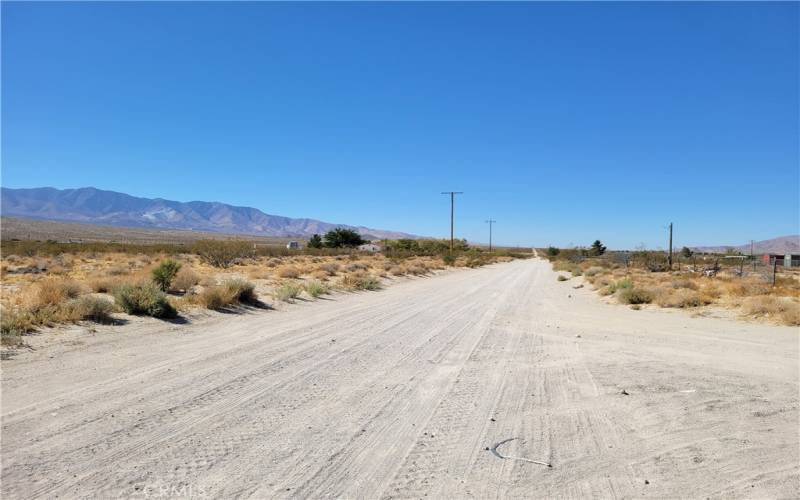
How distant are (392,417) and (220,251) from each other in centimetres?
2973

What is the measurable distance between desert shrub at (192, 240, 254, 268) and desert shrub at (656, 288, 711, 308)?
82.1 ft

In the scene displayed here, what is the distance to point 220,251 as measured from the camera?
3269 centimetres

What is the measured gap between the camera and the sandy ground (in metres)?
3.97

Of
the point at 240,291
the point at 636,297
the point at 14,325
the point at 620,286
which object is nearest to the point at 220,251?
the point at 240,291

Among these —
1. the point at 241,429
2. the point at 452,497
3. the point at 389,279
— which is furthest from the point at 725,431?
the point at 389,279

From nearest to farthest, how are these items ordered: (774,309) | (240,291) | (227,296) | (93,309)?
(93,309)
(227,296)
(774,309)
(240,291)

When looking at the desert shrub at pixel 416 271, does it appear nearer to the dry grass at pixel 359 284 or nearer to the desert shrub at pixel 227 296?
the dry grass at pixel 359 284

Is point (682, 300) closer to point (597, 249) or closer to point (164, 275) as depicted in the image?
point (164, 275)

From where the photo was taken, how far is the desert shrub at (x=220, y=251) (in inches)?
1284

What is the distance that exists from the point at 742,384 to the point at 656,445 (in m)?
3.22

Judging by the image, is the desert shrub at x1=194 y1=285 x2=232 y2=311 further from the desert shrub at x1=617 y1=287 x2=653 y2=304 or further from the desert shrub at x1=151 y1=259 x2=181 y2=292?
the desert shrub at x1=617 y1=287 x2=653 y2=304

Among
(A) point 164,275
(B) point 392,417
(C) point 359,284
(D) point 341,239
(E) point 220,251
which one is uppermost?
(D) point 341,239

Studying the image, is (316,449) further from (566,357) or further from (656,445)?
(566,357)

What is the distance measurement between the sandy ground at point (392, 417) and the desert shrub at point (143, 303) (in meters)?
1.34
